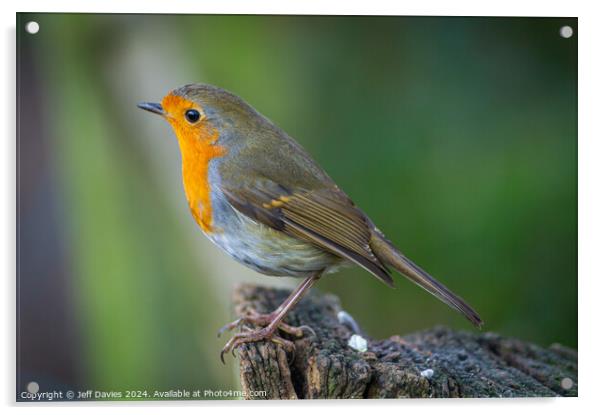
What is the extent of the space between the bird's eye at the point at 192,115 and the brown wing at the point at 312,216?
0.23 metres

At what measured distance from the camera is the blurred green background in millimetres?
2283

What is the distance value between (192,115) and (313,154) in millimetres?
738

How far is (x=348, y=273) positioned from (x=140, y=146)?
0.96m

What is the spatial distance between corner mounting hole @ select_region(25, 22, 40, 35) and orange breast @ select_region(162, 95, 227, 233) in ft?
1.51

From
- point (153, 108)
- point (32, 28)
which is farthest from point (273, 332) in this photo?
point (32, 28)

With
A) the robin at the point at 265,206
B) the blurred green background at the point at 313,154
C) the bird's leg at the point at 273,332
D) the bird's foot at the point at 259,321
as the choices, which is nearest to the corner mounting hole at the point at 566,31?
the blurred green background at the point at 313,154

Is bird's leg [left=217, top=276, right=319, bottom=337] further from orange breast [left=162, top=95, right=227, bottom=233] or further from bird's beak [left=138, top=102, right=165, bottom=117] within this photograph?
bird's beak [left=138, top=102, right=165, bottom=117]

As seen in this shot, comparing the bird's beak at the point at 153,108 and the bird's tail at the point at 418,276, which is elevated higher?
the bird's beak at the point at 153,108

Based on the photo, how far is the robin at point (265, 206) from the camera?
1998 millimetres

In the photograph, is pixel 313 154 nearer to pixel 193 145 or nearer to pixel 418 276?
pixel 193 145

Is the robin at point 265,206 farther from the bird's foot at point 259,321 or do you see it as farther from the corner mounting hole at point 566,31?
the corner mounting hole at point 566,31

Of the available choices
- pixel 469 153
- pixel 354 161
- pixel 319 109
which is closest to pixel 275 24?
pixel 319 109

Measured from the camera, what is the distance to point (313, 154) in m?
2.73

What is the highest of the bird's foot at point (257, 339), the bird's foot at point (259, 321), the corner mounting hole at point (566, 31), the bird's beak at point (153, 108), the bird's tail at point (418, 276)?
the corner mounting hole at point (566, 31)
